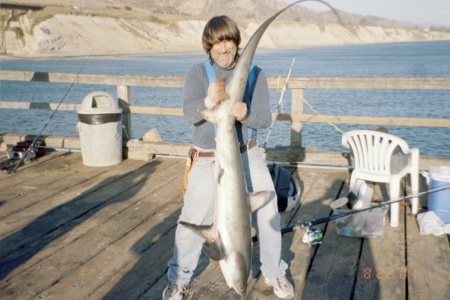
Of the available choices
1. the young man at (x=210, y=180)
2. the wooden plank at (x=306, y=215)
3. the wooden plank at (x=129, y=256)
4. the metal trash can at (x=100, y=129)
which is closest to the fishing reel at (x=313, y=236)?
the wooden plank at (x=306, y=215)

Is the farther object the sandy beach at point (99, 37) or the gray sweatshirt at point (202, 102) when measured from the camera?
the sandy beach at point (99, 37)

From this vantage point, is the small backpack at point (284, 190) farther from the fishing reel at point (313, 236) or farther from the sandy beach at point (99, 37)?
the sandy beach at point (99, 37)

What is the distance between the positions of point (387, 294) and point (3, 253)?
309 centimetres

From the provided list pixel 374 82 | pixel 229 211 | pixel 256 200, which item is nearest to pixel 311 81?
pixel 374 82

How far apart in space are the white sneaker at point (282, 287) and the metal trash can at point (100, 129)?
4041 millimetres

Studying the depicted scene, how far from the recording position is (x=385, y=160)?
16.2 feet

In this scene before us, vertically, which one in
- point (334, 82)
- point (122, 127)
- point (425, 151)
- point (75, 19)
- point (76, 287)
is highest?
point (75, 19)

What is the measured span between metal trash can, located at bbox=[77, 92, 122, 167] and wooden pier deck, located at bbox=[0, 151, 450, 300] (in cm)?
77

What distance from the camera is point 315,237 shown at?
169 inches

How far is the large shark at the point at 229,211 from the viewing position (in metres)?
2.64

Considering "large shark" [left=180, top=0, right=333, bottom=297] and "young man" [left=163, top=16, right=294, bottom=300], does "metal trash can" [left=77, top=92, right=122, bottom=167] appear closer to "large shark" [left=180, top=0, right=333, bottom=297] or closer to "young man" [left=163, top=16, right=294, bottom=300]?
"young man" [left=163, top=16, right=294, bottom=300]

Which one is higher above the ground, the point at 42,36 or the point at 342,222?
the point at 42,36

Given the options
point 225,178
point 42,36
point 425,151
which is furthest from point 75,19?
point 225,178

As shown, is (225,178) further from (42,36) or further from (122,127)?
(42,36)
